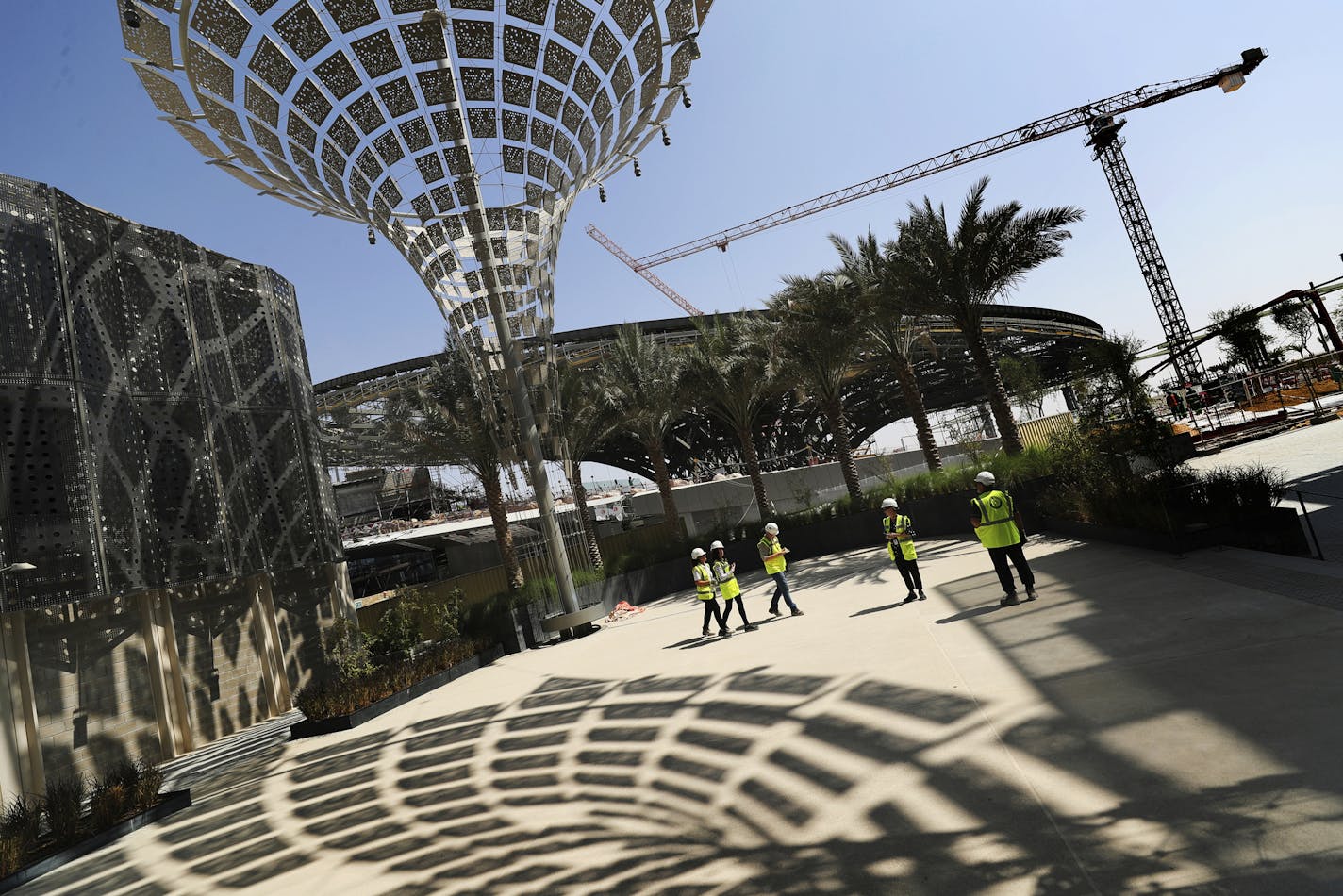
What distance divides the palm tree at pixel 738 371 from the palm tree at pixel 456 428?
293 inches

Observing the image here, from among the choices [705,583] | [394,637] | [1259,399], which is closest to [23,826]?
[394,637]

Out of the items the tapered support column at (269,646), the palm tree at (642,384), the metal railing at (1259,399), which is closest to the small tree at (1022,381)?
the metal railing at (1259,399)

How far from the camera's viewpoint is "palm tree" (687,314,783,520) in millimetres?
23422

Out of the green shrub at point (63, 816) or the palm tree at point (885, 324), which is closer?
the green shrub at point (63, 816)

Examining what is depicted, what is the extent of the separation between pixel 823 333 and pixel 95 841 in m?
18.5

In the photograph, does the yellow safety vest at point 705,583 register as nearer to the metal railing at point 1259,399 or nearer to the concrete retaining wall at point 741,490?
the metal railing at point 1259,399

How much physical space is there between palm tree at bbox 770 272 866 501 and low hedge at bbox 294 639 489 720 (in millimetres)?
12200

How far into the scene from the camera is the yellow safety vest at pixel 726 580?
10695 mm

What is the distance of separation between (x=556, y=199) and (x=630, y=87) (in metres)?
2.06

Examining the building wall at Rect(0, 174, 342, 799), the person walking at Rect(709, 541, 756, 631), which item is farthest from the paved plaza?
the building wall at Rect(0, 174, 342, 799)

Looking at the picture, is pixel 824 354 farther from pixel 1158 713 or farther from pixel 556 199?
pixel 1158 713

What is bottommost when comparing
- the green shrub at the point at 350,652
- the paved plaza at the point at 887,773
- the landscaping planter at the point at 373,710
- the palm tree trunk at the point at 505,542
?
the paved plaza at the point at 887,773

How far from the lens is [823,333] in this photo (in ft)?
68.5

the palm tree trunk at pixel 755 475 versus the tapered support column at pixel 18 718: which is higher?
the palm tree trunk at pixel 755 475
